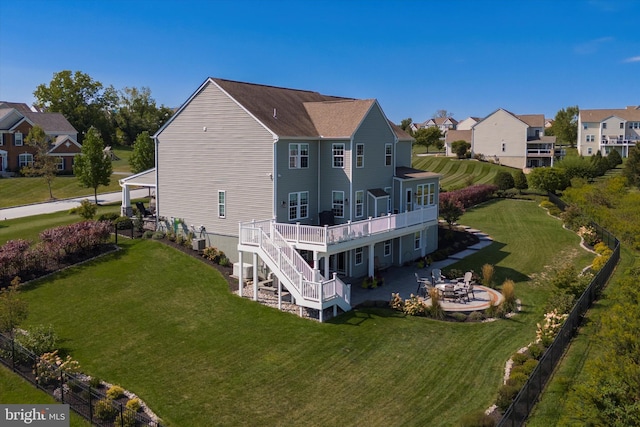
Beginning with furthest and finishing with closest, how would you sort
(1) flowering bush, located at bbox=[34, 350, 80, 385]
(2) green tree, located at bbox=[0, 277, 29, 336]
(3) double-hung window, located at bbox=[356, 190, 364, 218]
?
(3) double-hung window, located at bbox=[356, 190, 364, 218] < (2) green tree, located at bbox=[0, 277, 29, 336] < (1) flowering bush, located at bbox=[34, 350, 80, 385]

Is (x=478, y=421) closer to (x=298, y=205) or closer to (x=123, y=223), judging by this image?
(x=298, y=205)

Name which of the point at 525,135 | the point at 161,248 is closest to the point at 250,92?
the point at 161,248

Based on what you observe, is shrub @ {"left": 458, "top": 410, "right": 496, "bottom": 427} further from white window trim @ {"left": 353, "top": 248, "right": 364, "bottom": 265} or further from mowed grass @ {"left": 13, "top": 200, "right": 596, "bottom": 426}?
white window trim @ {"left": 353, "top": 248, "right": 364, "bottom": 265}

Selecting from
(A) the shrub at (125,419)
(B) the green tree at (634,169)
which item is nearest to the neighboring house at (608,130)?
(B) the green tree at (634,169)

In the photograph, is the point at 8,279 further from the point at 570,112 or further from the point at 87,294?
the point at 570,112

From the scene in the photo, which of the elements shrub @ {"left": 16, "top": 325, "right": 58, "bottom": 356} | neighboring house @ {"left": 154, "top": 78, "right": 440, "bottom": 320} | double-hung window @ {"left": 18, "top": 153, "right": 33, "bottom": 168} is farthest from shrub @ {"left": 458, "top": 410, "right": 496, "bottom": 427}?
double-hung window @ {"left": 18, "top": 153, "right": 33, "bottom": 168}

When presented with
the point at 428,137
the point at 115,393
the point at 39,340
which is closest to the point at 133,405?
the point at 115,393

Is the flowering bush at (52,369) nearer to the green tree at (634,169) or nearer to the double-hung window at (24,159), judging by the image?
the double-hung window at (24,159)
